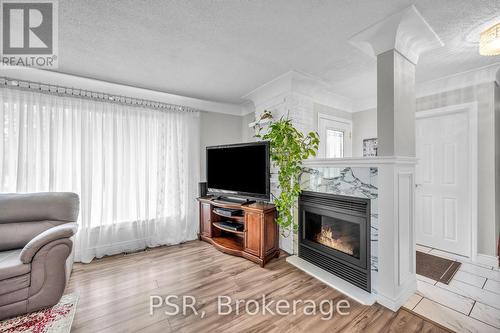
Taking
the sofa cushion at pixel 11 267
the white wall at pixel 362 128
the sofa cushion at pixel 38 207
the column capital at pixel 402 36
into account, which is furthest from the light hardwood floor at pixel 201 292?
the white wall at pixel 362 128

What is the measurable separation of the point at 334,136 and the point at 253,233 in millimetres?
2260

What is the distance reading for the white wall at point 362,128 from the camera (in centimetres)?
376

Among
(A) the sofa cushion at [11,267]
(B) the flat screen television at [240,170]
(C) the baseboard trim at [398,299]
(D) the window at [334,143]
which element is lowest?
(C) the baseboard trim at [398,299]

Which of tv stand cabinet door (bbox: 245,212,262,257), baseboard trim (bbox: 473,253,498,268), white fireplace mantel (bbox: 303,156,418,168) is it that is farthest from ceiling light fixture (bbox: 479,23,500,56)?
tv stand cabinet door (bbox: 245,212,262,257)

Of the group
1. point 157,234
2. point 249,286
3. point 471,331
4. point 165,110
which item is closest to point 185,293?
point 249,286

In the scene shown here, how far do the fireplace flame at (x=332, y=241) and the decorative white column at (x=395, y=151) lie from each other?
0.40 metres

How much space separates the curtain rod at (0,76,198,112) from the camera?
249 centimetres

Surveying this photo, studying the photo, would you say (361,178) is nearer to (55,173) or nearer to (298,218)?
(298,218)

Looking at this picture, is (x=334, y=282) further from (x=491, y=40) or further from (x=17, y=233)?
(x=17, y=233)

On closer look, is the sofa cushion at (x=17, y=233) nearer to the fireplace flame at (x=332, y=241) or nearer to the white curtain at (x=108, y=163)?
the white curtain at (x=108, y=163)

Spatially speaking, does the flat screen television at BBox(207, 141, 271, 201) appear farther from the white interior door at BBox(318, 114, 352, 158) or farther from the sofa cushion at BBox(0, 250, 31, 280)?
the sofa cushion at BBox(0, 250, 31, 280)

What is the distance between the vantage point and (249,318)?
176 centimetres

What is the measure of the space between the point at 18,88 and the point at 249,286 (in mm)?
3520

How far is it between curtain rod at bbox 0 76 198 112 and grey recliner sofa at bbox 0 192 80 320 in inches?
51.5
